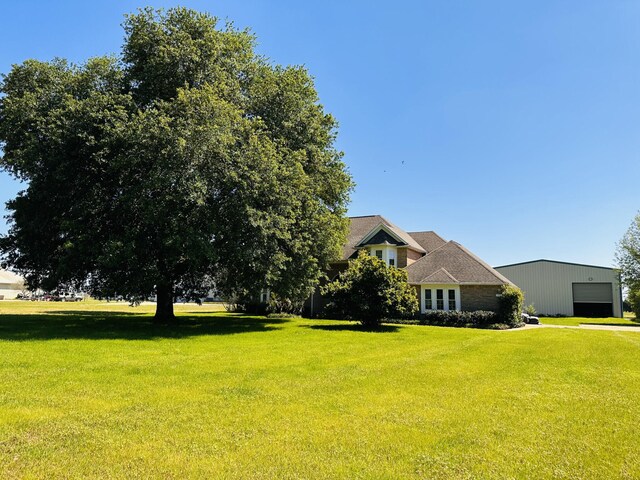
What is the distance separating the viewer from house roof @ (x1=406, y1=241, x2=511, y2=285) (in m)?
30.9

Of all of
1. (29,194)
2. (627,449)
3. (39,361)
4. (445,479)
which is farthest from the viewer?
(29,194)

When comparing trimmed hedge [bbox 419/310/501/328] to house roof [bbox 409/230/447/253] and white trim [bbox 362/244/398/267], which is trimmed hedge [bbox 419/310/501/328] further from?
house roof [bbox 409/230/447/253]

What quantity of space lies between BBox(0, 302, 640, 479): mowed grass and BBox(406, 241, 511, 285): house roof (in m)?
17.9

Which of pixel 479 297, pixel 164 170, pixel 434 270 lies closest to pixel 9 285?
pixel 164 170

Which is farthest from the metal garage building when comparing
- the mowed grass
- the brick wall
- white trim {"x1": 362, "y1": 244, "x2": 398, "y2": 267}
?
the mowed grass

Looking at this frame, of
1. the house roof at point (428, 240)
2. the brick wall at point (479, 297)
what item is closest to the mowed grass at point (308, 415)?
the brick wall at point (479, 297)

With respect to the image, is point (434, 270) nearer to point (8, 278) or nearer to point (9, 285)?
point (9, 285)

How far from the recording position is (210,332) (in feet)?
64.0

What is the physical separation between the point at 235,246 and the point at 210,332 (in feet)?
13.5

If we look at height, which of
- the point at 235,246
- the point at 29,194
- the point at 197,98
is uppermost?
the point at 197,98

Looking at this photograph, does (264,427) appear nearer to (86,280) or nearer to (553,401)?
(553,401)

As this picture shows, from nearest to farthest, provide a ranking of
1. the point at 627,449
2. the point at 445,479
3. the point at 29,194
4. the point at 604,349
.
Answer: the point at 445,479
the point at 627,449
the point at 604,349
the point at 29,194

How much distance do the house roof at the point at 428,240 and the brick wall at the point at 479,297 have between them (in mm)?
9333

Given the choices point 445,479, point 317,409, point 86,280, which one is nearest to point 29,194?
point 86,280
